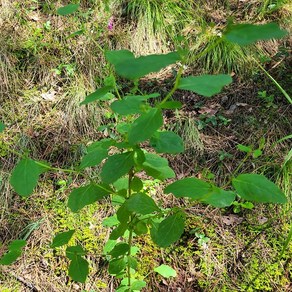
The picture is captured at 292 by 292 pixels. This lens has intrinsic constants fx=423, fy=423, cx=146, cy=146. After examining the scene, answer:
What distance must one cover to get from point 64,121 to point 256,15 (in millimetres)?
1981

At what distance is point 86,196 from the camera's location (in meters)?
1.35

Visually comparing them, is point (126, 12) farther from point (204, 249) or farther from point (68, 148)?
point (204, 249)

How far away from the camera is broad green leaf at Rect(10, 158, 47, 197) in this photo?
3.77ft

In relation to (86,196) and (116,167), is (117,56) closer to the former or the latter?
(116,167)

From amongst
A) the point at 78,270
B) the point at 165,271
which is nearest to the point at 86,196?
the point at 78,270

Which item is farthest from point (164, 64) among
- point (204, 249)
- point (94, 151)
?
point (204, 249)

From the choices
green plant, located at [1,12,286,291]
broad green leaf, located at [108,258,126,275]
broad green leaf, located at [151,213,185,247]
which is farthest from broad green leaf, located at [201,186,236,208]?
broad green leaf, located at [108,258,126,275]

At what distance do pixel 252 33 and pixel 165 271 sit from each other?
172cm

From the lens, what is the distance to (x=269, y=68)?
344cm

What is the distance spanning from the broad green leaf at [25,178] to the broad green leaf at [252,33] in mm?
666

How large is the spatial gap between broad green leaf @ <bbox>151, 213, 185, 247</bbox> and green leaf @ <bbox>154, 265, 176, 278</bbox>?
111 centimetres

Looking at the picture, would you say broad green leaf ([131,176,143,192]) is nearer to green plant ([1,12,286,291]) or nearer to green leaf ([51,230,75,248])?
green plant ([1,12,286,291])

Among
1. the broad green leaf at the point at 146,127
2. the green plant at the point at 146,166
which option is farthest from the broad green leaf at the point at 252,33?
the broad green leaf at the point at 146,127

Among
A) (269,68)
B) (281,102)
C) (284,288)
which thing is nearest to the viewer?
(284,288)
